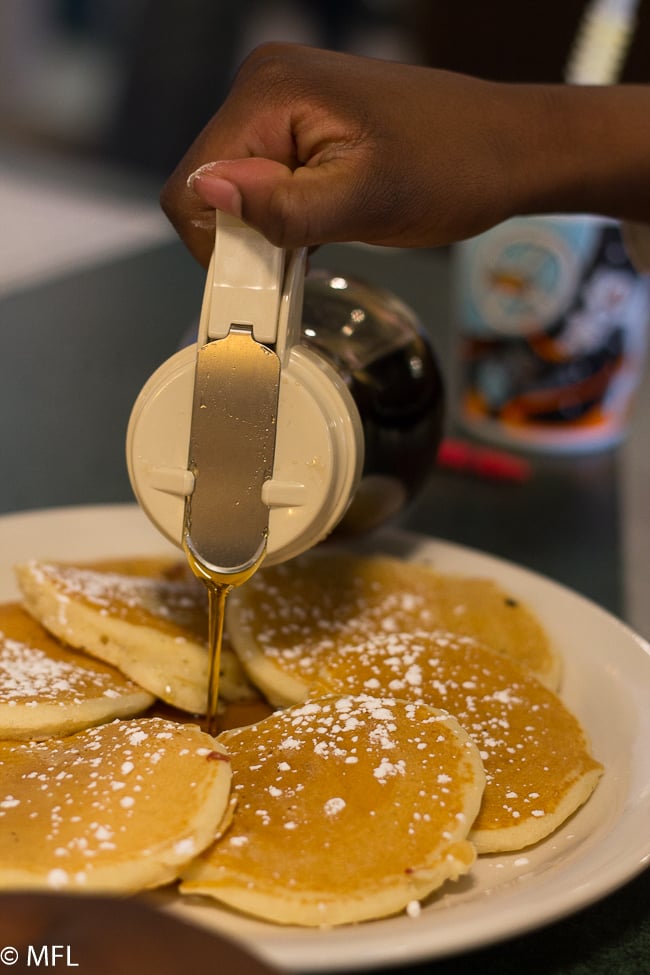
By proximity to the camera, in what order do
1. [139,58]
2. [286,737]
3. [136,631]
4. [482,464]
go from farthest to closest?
1. [139,58]
2. [482,464]
3. [136,631]
4. [286,737]

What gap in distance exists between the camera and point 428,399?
118cm

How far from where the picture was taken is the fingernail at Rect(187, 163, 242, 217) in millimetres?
811

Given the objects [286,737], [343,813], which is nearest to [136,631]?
[286,737]

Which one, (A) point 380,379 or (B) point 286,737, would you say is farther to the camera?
(A) point 380,379

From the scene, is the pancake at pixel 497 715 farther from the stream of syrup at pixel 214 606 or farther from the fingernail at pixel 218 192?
the fingernail at pixel 218 192

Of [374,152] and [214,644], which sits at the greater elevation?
[374,152]

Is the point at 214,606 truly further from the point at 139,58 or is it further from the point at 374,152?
the point at 139,58

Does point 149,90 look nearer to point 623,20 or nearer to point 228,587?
point 623,20

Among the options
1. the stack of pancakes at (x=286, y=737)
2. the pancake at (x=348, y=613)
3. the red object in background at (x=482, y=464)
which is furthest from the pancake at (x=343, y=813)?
the red object in background at (x=482, y=464)

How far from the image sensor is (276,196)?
812 millimetres

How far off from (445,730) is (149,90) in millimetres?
4207

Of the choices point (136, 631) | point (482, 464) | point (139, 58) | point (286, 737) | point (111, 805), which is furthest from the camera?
point (139, 58)

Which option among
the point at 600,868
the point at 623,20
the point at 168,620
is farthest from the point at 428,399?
the point at 623,20

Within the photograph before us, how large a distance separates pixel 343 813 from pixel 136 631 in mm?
320
